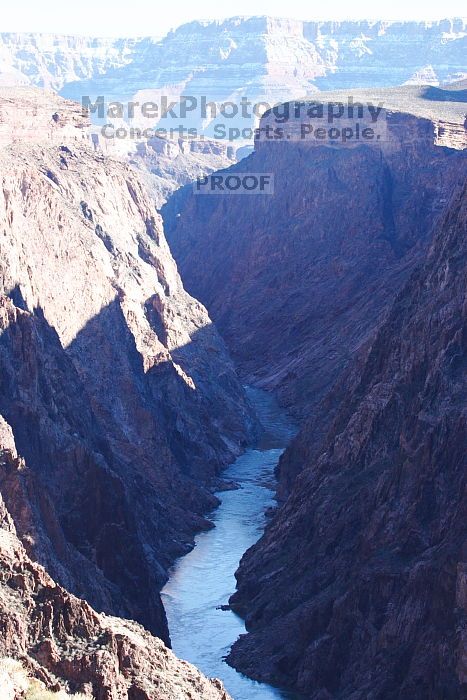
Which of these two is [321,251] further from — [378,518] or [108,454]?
[378,518]

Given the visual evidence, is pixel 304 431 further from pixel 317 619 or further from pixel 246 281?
pixel 246 281

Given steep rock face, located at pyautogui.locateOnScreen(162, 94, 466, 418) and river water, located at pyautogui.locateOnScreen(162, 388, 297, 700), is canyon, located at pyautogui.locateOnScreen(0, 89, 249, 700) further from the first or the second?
steep rock face, located at pyautogui.locateOnScreen(162, 94, 466, 418)

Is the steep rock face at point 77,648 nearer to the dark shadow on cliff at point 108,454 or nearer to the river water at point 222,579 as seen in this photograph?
the dark shadow on cliff at point 108,454

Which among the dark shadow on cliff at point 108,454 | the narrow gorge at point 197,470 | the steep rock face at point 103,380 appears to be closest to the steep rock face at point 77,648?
the narrow gorge at point 197,470

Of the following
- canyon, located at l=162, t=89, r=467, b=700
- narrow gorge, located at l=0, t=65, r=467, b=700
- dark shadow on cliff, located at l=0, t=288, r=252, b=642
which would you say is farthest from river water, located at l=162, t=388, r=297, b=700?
dark shadow on cliff, located at l=0, t=288, r=252, b=642

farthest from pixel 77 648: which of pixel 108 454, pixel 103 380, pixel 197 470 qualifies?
pixel 197 470

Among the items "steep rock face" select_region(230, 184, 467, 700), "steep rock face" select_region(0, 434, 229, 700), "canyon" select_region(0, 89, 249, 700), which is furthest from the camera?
"steep rock face" select_region(230, 184, 467, 700)

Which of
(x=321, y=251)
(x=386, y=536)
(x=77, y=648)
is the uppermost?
(x=77, y=648)
